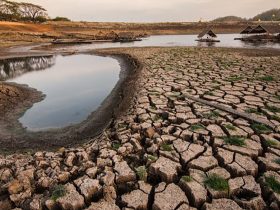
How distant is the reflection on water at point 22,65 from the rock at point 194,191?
10816mm

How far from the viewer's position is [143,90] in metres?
7.20

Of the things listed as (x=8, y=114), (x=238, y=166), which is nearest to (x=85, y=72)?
(x=8, y=114)

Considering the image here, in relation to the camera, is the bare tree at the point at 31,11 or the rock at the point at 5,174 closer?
the rock at the point at 5,174

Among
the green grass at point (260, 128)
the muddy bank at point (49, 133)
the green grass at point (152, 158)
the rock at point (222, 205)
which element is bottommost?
the muddy bank at point (49, 133)

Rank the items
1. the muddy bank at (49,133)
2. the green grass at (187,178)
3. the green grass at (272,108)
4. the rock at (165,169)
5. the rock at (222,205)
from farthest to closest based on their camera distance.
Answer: the muddy bank at (49,133) → the green grass at (272,108) → the rock at (165,169) → the green grass at (187,178) → the rock at (222,205)

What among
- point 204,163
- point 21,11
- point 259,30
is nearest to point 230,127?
point 204,163

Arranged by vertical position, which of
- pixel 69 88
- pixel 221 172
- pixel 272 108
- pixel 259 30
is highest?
pixel 259 30

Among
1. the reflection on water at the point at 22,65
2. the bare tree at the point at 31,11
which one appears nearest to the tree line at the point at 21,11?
the bare tree at the point at 31,11

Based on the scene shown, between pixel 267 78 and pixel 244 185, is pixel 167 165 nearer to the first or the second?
pixel 244 185

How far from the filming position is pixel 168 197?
292cm

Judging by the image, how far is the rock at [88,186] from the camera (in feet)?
10.00

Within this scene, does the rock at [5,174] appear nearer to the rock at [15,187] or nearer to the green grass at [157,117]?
the rock at [15,187]

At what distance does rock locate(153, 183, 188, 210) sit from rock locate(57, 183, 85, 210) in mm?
799

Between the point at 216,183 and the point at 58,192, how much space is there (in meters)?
1.77
